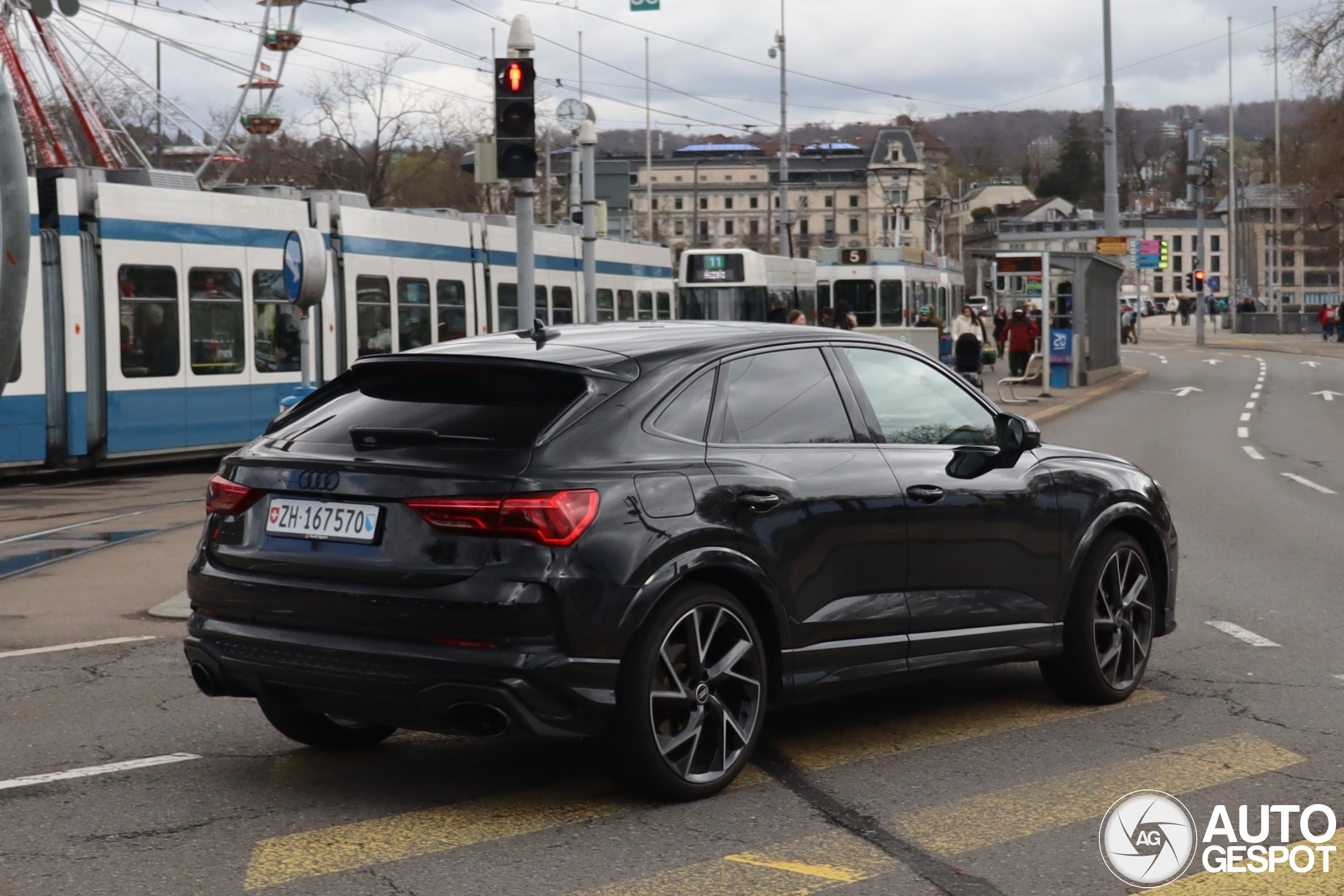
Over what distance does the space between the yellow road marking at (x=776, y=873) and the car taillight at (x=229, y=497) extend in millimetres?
1858

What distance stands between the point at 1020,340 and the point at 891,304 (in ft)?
38.0

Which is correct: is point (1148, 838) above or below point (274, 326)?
below

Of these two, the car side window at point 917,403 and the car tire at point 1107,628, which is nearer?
the car side window at point 917,403

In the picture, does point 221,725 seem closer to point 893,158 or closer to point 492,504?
point 492,504

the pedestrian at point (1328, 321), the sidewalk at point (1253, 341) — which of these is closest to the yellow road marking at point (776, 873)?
the sidewalk at point (1253, 341)

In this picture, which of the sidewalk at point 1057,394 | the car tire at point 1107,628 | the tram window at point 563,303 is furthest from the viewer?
the sidewalk at point 1057,394

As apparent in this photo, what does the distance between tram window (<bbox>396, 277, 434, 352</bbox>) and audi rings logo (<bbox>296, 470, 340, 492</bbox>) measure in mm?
18346

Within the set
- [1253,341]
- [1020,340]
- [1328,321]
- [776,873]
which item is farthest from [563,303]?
[1328,321]

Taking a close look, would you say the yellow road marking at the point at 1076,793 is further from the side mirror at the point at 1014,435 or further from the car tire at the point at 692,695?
the side mirror at the point at 1014,435

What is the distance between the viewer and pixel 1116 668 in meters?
7.23

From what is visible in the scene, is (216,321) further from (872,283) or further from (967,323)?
(872,283)

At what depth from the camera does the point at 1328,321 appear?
8531cm

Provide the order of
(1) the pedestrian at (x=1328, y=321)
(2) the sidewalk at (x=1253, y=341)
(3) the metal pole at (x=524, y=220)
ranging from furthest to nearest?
1. (1) the pedestrian at (x=1328, y=321)
2. (2) the sidewalk at (x=1253, y=341)
3. (3) the metal pole at (x=524, y=220)

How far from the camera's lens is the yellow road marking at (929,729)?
249 inches
